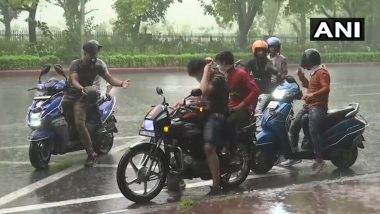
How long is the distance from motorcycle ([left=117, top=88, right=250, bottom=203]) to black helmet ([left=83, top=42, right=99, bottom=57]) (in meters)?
1.87

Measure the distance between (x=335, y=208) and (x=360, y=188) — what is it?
944mm

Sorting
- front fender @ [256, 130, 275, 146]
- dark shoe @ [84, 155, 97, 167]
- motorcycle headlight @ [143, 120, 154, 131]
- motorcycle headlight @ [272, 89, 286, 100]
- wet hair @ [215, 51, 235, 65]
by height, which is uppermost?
wet hair @ [215, 51, 235, 65]

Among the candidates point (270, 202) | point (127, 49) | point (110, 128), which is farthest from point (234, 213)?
point (127, 49)

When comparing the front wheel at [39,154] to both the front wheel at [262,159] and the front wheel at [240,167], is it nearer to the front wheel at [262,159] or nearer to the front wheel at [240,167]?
the front wheel at [240,167]

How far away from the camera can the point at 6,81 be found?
2078 cm

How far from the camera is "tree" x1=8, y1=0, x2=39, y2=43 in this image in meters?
27.5

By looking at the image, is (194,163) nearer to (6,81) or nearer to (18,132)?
(18,132)

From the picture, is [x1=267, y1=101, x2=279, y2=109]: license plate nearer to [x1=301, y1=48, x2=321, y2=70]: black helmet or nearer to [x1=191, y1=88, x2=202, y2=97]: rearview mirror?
[x1=301, y1=48, x2=321, y2=70]: black helmet

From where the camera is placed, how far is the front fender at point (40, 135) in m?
7.44

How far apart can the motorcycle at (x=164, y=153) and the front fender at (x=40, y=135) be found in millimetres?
1904

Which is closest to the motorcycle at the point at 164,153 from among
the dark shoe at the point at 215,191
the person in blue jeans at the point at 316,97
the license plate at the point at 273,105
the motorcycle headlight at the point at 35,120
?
the dark shoe at the point at 215,191

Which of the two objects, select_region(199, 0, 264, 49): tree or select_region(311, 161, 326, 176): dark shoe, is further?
select_region(199, 0, 264, 49): tree

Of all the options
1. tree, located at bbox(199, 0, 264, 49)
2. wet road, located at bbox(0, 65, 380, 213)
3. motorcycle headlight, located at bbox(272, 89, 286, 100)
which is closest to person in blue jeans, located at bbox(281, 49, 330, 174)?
motorcycle headlight, located at bbox(272, 89, 286, 100)

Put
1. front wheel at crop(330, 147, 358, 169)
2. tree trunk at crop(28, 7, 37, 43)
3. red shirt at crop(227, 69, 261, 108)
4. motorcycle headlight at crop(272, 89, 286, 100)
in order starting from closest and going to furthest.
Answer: red shirt at crop(227, 69, 261, 108) < motorcycle headlight at crop(272, 89, 286, 100) < front wheel at crop(330, 147, 358, 169) < tree trunk at crop(28, 7, 37, 43)
